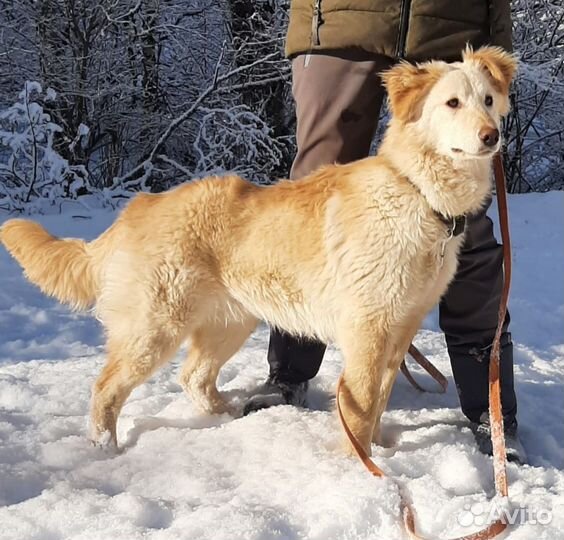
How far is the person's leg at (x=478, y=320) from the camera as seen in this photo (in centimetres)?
306

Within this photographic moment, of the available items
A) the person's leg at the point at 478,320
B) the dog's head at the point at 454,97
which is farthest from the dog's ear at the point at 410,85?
the person's leg at the point at 478,320

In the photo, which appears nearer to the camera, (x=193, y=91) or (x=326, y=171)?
(x=326, y=171)

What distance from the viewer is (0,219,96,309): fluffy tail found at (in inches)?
119

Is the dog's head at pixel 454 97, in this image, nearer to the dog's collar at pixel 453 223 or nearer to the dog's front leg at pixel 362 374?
the dog's collar at pixel 453 223

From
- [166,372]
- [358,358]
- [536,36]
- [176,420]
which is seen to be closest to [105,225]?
[166,372]

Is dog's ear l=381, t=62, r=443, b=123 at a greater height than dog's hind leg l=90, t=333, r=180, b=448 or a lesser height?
greater

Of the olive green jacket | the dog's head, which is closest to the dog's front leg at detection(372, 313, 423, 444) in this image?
the dog's head

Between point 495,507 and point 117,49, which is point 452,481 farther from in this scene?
point 117,49

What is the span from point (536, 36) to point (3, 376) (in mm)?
9892

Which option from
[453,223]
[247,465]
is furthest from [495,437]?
[247,465]

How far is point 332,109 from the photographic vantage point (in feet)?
9.96

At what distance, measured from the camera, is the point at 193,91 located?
10.7 m

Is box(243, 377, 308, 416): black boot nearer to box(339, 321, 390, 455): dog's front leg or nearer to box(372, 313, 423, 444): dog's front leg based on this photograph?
box(372, 313, 423, 444): dog's front leg

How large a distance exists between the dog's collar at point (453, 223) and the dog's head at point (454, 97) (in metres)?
0.24
